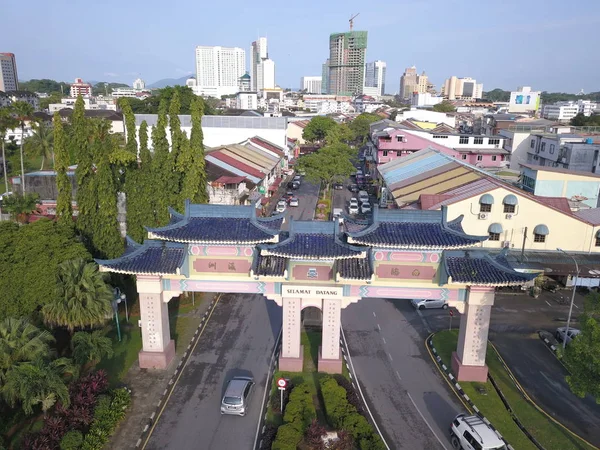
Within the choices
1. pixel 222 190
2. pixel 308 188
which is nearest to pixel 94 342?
pixel 222 190

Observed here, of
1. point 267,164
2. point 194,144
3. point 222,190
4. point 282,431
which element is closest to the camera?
point 282,431

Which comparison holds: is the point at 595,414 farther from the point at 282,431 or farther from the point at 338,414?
the point at 282,431

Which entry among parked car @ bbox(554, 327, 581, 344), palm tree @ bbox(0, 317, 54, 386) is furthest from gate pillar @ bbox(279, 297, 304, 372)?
parked car @ bbox(554, 327, 581, 344)

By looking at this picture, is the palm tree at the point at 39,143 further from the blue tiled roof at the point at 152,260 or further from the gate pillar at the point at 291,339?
the gate pillar at the point at 291,339

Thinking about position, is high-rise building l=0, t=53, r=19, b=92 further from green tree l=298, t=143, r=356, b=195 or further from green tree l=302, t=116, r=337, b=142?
green tree l=298, t=143, r=356, b=195

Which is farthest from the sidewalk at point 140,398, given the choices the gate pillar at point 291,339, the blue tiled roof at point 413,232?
the blue tiled roof at point 413,232

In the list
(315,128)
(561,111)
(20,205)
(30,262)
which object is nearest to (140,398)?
(30,262)
